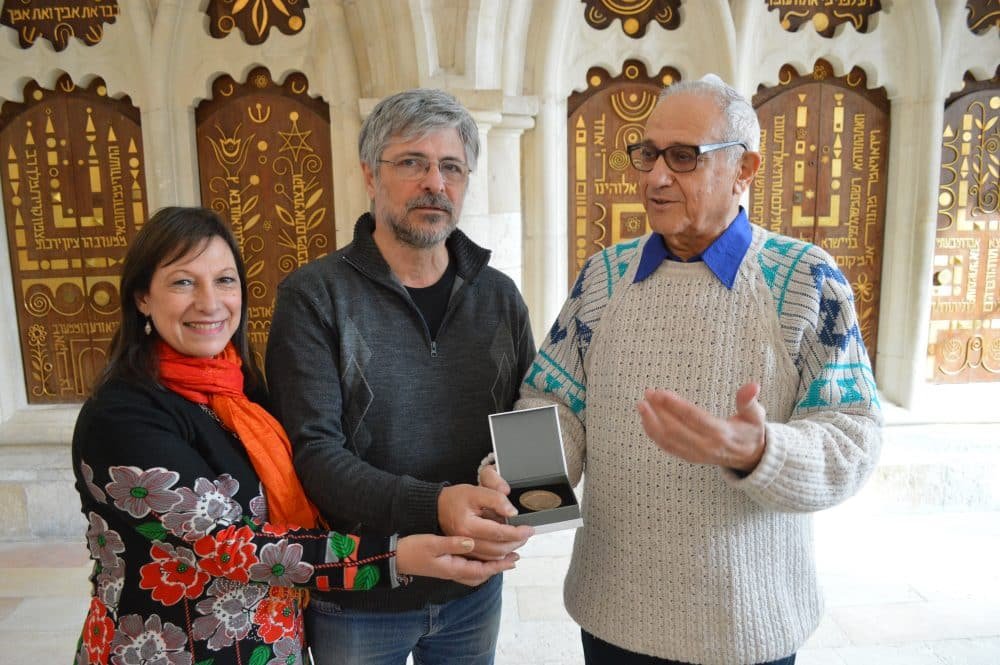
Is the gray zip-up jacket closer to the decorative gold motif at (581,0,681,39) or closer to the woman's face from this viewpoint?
the woman's face

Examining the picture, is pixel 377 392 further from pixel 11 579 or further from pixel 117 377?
pixel 11 579

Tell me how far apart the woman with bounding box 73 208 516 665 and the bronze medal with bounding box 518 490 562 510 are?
0.38ft

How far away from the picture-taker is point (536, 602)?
277 cm

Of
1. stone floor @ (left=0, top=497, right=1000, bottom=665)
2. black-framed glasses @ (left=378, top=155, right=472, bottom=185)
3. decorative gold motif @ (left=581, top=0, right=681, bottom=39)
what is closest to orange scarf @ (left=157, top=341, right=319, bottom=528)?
black-framed glasses @ (left=378, top=155, right=472, bottom=185)

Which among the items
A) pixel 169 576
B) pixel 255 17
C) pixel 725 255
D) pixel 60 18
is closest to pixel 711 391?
pixel 725 255

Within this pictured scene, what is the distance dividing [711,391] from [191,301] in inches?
35.2

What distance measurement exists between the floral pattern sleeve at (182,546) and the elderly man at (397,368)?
0.35 ft

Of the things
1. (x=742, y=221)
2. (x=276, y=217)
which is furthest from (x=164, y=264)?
(x=276, y=217)

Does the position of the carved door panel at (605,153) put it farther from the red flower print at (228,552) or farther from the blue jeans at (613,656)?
the red flower print at (228,552)

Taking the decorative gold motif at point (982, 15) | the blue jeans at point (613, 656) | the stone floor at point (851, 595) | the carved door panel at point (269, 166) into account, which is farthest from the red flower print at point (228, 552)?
the decorative gold motif at point (982, 15)

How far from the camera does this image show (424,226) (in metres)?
1.32

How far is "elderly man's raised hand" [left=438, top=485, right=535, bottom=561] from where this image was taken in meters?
1.10

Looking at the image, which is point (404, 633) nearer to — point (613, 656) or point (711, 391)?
point (613, 656)

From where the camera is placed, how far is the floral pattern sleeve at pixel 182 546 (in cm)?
106
